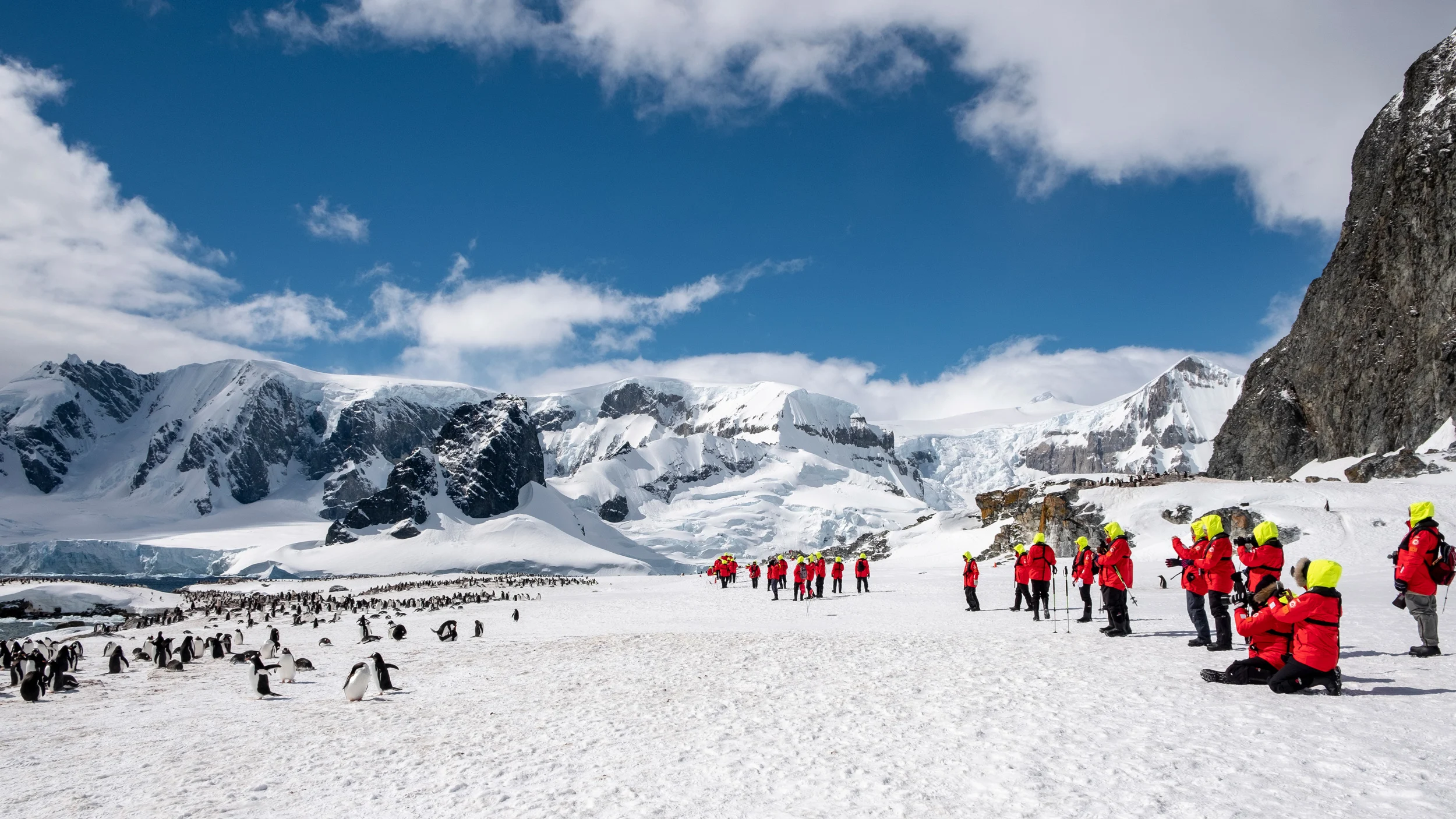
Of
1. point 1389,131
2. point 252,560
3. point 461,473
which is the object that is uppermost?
point 1389,131

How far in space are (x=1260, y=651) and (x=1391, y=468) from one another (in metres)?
38.8

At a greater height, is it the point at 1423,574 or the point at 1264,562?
the point at 1264,562

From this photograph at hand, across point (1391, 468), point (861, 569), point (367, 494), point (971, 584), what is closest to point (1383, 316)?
point (1391, 468)

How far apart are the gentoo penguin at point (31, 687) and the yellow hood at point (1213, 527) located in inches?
671

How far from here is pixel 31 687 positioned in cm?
1155

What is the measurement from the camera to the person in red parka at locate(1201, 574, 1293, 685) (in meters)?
8.66

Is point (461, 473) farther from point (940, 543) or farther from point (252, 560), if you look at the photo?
point (940, 543)

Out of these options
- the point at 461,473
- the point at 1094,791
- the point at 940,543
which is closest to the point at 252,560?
the point at 461,473

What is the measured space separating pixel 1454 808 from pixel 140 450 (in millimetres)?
231616

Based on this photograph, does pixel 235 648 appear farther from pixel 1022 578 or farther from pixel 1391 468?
pixel 1391 468

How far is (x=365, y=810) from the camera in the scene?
5.86 meters

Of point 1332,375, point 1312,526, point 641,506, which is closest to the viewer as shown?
point 1312,526

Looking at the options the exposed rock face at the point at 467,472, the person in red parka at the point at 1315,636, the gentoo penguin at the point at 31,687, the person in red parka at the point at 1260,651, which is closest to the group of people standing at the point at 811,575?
the person in red parka at the point at 1260,651

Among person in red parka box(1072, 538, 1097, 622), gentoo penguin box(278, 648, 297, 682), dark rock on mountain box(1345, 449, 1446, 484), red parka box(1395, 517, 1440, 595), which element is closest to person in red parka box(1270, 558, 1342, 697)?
red parka box(1395, 517, 1440, 595)
